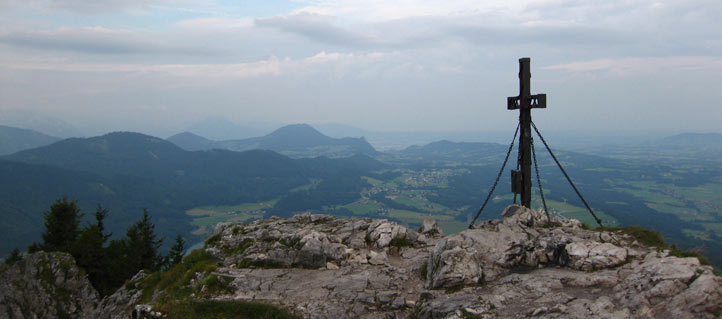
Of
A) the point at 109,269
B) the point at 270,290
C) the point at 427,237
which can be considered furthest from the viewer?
the point at 109,269

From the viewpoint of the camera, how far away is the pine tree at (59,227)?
117 ft

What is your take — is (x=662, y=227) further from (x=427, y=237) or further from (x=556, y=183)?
(x=427, y=237)

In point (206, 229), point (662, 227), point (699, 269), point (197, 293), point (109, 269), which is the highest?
point (699, 269)

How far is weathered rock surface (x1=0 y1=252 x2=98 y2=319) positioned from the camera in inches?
918

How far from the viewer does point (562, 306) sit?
9.12 meters

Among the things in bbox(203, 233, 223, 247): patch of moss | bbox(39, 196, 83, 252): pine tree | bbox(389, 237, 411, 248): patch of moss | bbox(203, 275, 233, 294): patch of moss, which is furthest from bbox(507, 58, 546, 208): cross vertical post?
Result: bbox(39, 196, 83, 252): pine tree

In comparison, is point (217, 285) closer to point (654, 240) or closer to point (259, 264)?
point (259, 264)

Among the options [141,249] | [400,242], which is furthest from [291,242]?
[141,249]

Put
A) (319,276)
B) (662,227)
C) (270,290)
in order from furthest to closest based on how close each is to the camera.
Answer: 1. (662,227)
2. (319,276)
3. (270,290)

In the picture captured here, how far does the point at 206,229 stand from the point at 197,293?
183m

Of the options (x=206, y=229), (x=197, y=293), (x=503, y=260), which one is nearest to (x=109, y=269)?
(x=197, y=293)

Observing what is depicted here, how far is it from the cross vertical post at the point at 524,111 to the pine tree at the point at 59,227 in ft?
144

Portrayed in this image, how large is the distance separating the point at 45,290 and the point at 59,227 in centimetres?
1528

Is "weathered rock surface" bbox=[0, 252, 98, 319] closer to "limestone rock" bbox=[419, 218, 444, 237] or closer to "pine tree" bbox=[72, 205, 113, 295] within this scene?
"pine tree" bbox=[72, 205, 113, 295]
